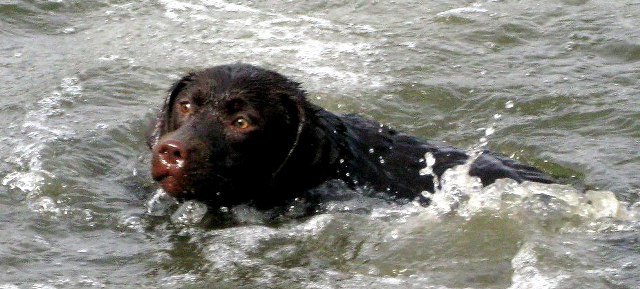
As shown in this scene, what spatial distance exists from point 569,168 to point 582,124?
2.89 ft

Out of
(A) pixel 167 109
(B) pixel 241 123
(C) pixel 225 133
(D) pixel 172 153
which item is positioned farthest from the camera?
(A) pixel 167 109

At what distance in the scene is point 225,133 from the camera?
7.27 metres

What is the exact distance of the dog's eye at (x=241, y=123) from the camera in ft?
24.2

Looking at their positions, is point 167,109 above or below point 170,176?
above

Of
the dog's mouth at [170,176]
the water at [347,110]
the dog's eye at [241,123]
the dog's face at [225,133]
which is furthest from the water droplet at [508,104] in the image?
the dog's mouth at [170,176]

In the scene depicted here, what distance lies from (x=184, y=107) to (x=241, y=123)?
377mm

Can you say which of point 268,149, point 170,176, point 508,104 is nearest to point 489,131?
point 508,104

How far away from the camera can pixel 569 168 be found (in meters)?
8.46

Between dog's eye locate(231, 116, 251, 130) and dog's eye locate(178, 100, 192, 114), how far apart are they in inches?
11.6

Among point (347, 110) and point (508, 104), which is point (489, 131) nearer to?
point (508, 104)

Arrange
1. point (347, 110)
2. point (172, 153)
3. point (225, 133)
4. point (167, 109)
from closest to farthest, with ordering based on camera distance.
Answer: point (172, 153) < point (225, 133) < point (167, 109) < point (347, 110)

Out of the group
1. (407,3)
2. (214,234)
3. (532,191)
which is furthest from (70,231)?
(407,3)

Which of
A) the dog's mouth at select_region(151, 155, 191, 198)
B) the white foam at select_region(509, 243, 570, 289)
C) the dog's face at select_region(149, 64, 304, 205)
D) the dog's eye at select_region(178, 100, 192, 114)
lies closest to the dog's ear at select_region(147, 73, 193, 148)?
the dog's face at select_region(149, 64, 304, 205)

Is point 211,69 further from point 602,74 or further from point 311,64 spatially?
point 602,74
